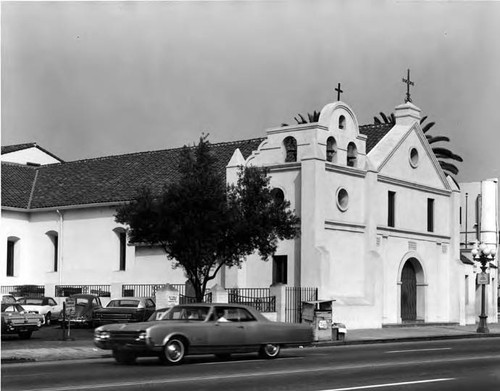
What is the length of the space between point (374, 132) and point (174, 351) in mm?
26013

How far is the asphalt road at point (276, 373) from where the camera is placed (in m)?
15.8

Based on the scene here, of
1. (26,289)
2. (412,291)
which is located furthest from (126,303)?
(412,291)

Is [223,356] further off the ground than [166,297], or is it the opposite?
[166,297]

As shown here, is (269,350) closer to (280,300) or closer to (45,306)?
(280,300)

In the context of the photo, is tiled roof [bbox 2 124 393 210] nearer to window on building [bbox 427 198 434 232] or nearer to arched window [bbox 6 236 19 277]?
arched window [bbox 6 236 19 277]

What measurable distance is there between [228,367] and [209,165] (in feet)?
42.0

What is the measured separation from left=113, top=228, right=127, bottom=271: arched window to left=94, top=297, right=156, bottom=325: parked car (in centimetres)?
955

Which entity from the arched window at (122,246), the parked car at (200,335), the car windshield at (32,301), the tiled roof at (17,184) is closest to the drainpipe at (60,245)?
the tiled roof at (17,184)

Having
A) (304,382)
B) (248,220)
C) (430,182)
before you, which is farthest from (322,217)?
(304,382)

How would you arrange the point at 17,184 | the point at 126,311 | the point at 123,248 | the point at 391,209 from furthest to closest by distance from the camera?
Result: the point at 17,184, the point at 123,248, the point at 391,209, the point at 126,311

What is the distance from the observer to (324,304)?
33250 mm

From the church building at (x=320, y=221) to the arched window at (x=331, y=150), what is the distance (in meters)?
0.04

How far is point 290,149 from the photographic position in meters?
39.3

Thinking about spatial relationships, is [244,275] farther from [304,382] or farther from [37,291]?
[304,382]
